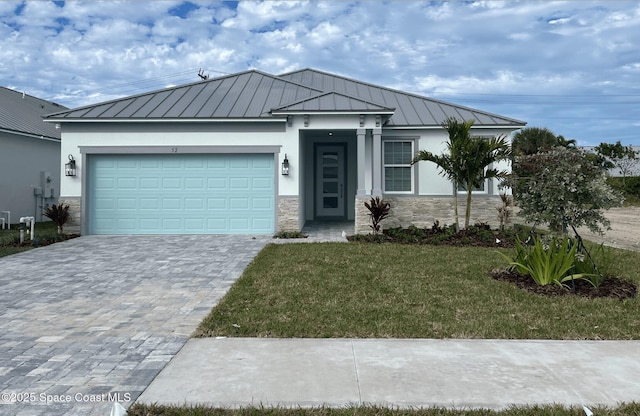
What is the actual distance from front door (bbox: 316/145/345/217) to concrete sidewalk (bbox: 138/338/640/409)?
13342mm

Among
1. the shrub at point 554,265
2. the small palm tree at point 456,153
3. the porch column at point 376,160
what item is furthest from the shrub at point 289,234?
the shrub at point 554,265

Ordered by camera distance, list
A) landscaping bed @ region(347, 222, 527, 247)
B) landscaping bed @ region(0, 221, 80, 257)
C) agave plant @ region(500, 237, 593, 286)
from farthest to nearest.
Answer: landscaping bed @ region(347, 222, 527, 247)
landscaping bed @ region(0, 221, 80, 257)
agave plant @ region(500, 237, 593, 286)

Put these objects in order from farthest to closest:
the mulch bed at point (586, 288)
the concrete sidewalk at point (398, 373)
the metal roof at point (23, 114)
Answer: the metal roof at point (23, 114)
the mulch bed at point (586, 288)
the concrete sidewalk at point (398, 373)

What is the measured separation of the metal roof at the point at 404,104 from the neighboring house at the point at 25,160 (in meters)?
11.2

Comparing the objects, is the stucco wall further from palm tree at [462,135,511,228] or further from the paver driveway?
palm tree at [462,135,511,228]

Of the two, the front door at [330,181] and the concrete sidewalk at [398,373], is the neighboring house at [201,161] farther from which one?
the concrete sidewalk at [398,373]

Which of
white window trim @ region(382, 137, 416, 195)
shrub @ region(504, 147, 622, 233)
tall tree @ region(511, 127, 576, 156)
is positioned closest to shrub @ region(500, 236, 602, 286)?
shrub @ region(504, 147, 622, 233)

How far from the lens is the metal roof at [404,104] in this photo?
15.3m

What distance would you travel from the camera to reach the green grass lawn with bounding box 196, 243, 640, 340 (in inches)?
201

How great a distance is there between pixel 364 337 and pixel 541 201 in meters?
4.58

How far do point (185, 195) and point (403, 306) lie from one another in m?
9.94

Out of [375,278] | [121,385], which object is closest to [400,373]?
[121,385]

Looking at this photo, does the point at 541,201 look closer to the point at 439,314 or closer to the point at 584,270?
the point at 584,270

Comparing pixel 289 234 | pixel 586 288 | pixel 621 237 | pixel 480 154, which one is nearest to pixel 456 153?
pixel 480 154
